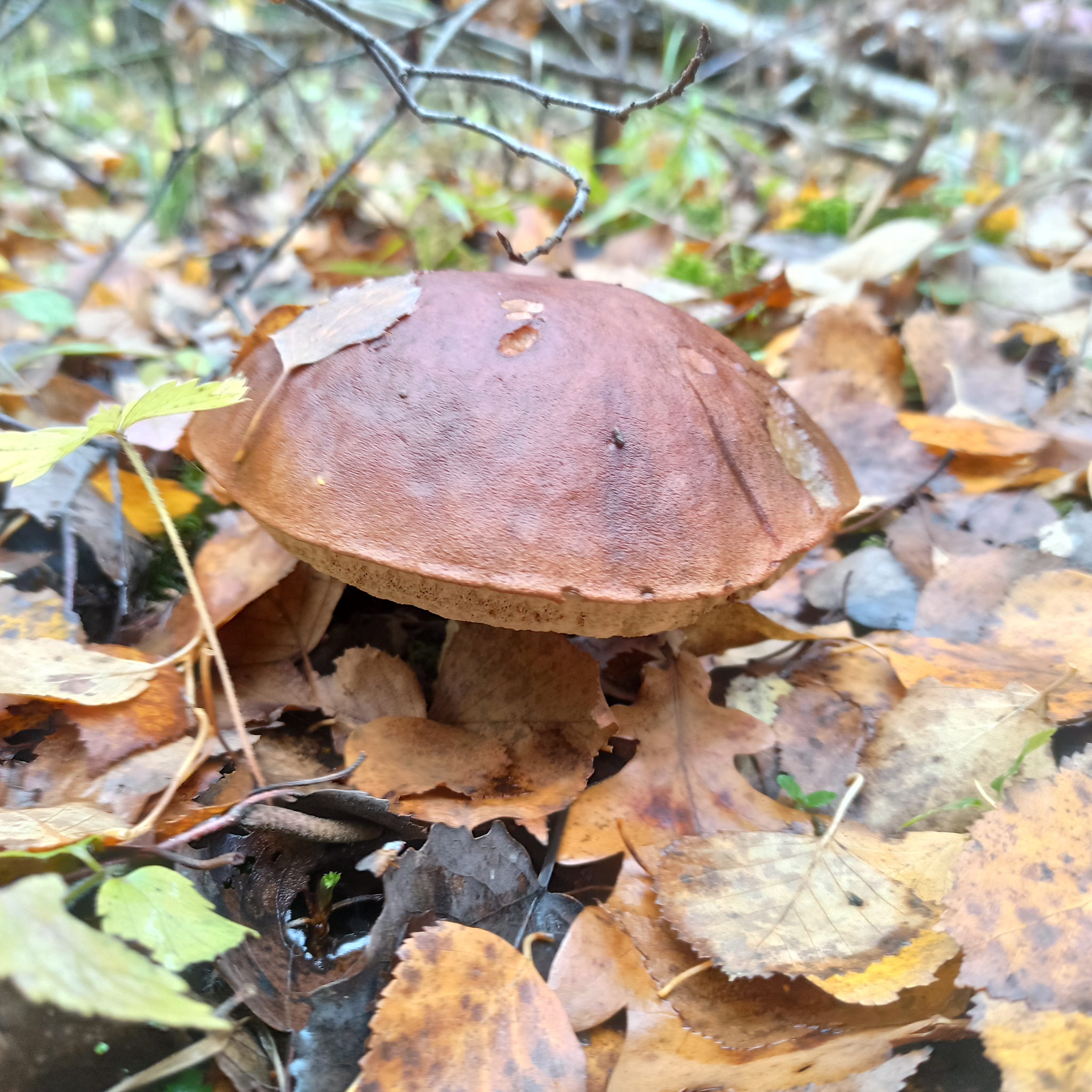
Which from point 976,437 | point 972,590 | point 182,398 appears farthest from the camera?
point 976,437

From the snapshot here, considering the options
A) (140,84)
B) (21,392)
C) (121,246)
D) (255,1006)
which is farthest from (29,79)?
(255,1006)

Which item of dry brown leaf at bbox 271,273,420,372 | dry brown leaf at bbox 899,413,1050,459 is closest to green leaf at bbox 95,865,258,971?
dry brown leaf at bbox 271,273,420,372

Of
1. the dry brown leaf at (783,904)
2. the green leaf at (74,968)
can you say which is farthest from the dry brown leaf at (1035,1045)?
the green leaf at (74,968)

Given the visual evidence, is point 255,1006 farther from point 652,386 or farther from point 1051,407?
point 1051,407

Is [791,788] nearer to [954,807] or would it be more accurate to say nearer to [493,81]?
[954,807]

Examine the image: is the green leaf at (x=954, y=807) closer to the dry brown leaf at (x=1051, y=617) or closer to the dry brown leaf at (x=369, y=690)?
the dry brown leaf at (x=1051, y=617)

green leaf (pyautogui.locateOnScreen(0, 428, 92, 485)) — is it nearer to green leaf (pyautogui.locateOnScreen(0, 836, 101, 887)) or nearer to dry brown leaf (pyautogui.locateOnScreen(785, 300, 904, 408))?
green leaf (pyautogui.locateOnScreen(0, 836, 101, 887))

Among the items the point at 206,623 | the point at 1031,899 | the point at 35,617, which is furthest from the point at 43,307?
the point at 1031,899
